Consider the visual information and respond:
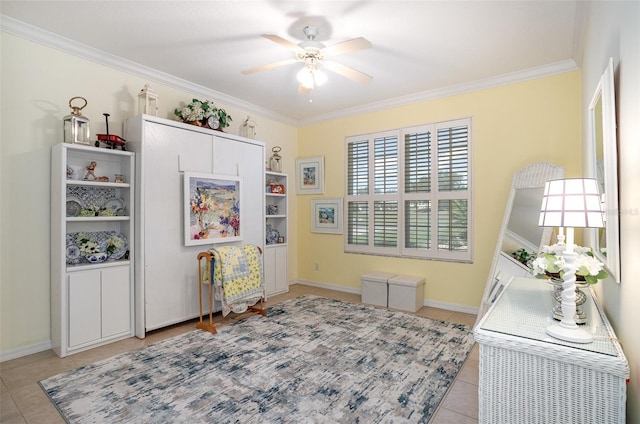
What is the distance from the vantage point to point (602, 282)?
192 cm

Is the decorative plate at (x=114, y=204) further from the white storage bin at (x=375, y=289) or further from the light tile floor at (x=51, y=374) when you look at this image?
the white storage bin at (x=375, y=289)

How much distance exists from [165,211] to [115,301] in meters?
0.98

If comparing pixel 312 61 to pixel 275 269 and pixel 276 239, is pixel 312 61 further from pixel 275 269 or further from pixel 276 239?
pixel 275 269

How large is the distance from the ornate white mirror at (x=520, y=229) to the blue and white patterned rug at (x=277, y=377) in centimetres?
69

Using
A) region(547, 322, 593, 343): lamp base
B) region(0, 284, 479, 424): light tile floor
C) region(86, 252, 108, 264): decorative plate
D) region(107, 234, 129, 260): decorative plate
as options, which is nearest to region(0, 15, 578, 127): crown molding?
region(107, 234, 129, 260): decorative plate

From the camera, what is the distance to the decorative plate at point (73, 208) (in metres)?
3.01

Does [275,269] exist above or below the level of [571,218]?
below

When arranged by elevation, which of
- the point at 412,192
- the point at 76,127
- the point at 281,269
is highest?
the point at 76,127

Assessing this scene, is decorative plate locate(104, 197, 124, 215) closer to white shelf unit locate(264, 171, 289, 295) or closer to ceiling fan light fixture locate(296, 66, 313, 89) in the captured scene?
white shelf unit locate(264, 171, 289, 295)

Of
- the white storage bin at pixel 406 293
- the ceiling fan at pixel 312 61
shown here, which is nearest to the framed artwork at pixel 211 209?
the ceiling fan at pixel 312 61

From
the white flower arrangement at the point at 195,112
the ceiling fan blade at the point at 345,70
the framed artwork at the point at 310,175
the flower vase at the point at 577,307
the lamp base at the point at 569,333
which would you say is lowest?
the lamp base at the point at 569,333

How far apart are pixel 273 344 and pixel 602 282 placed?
A: 2.55 meters

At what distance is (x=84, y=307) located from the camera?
2895mm

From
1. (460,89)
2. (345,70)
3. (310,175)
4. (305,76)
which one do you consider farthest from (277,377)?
(460,89)
